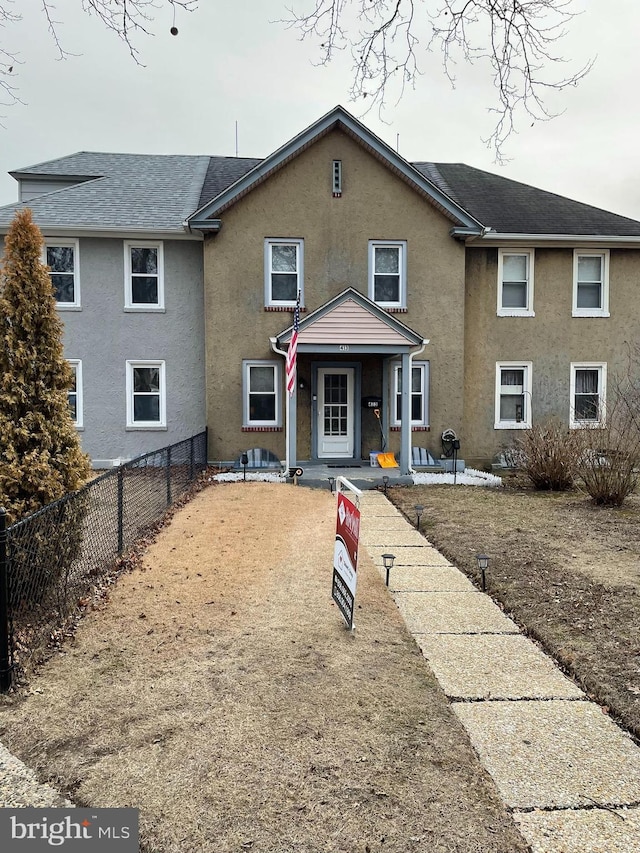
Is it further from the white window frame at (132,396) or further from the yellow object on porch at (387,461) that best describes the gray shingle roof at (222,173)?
the yellow object on porch at (387,461)

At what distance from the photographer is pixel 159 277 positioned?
1520cm

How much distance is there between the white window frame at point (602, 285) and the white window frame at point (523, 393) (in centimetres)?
205

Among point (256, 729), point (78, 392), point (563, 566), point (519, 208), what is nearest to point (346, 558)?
point (256, 729)

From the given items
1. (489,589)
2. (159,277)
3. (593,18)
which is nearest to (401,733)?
(489,589)

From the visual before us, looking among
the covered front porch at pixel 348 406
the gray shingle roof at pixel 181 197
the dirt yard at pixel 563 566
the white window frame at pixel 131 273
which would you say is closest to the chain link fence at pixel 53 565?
the dirt yard at pixel 563 566

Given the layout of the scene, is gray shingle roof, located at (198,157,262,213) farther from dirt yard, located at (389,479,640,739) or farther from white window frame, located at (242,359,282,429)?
dirt yard, located at (389,479,640,739)

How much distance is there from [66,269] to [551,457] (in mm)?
→ 12682

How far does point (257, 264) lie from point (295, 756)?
13.0 m

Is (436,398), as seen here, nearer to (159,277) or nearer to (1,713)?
(159,277)

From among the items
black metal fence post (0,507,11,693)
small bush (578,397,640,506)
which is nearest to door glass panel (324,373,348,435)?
small bush (578,397,640,506)

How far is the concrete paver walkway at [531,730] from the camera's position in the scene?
2768mm

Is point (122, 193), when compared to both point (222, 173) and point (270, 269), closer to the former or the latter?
point (222, 173)

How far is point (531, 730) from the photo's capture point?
357cm

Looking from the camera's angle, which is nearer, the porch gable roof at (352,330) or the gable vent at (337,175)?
the porch gable roof at (352,330)
